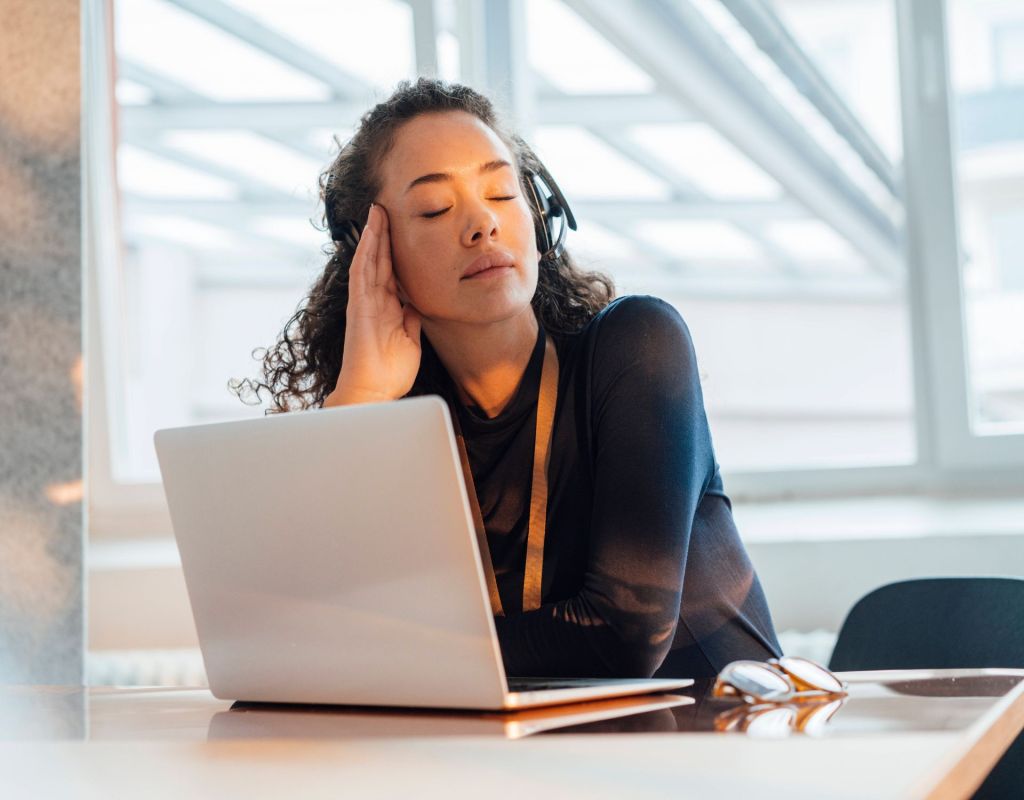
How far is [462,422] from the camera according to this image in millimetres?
1794

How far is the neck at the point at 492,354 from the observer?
5.99 feet

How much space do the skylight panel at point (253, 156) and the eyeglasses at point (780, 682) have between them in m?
2.64

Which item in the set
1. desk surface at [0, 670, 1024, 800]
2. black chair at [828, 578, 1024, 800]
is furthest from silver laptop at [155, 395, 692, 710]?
black chair at [828, 578, 1024, 800]

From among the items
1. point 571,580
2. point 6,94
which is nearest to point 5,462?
point 6,94

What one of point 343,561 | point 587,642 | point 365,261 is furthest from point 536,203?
point 343,561

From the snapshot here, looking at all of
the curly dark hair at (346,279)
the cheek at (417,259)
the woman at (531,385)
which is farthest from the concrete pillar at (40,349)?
the cheek at (417,259)

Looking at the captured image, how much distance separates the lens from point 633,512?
1.39 m

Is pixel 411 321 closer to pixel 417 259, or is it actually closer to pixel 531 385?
pixel 417 259

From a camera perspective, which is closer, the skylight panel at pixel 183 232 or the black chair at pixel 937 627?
the black chair at pixel 937 627

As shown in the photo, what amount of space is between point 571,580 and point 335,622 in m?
0.57

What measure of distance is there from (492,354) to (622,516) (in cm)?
51

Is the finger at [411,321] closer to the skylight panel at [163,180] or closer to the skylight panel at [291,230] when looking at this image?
the skylight panel at [291,230]

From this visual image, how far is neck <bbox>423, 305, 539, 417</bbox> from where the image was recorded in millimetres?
1825

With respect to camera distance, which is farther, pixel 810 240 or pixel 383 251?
pixel 810 240
